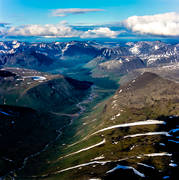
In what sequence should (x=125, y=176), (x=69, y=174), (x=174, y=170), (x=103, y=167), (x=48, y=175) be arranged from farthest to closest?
1. (x=48, y=175)
2. (x=69, y=174)
3. (x=103, y=167)
4. (x=174, y=170)
5. (x=125, y=176)

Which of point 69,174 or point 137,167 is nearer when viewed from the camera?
point 137,167

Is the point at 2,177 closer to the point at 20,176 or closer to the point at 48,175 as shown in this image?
the point at 20,176

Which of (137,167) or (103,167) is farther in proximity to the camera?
(103,167)

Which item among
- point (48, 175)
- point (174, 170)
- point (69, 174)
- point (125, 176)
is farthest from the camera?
point (48, 175)

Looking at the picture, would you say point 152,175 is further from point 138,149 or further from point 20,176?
point 20,176

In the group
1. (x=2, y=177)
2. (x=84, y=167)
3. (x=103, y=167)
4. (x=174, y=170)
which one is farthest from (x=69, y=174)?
(x=174, y=170)

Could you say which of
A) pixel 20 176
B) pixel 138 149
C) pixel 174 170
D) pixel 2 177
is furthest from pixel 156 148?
pixel 2 177

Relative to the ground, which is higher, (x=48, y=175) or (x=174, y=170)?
(x=174, y=170)

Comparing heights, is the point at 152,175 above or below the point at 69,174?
above
